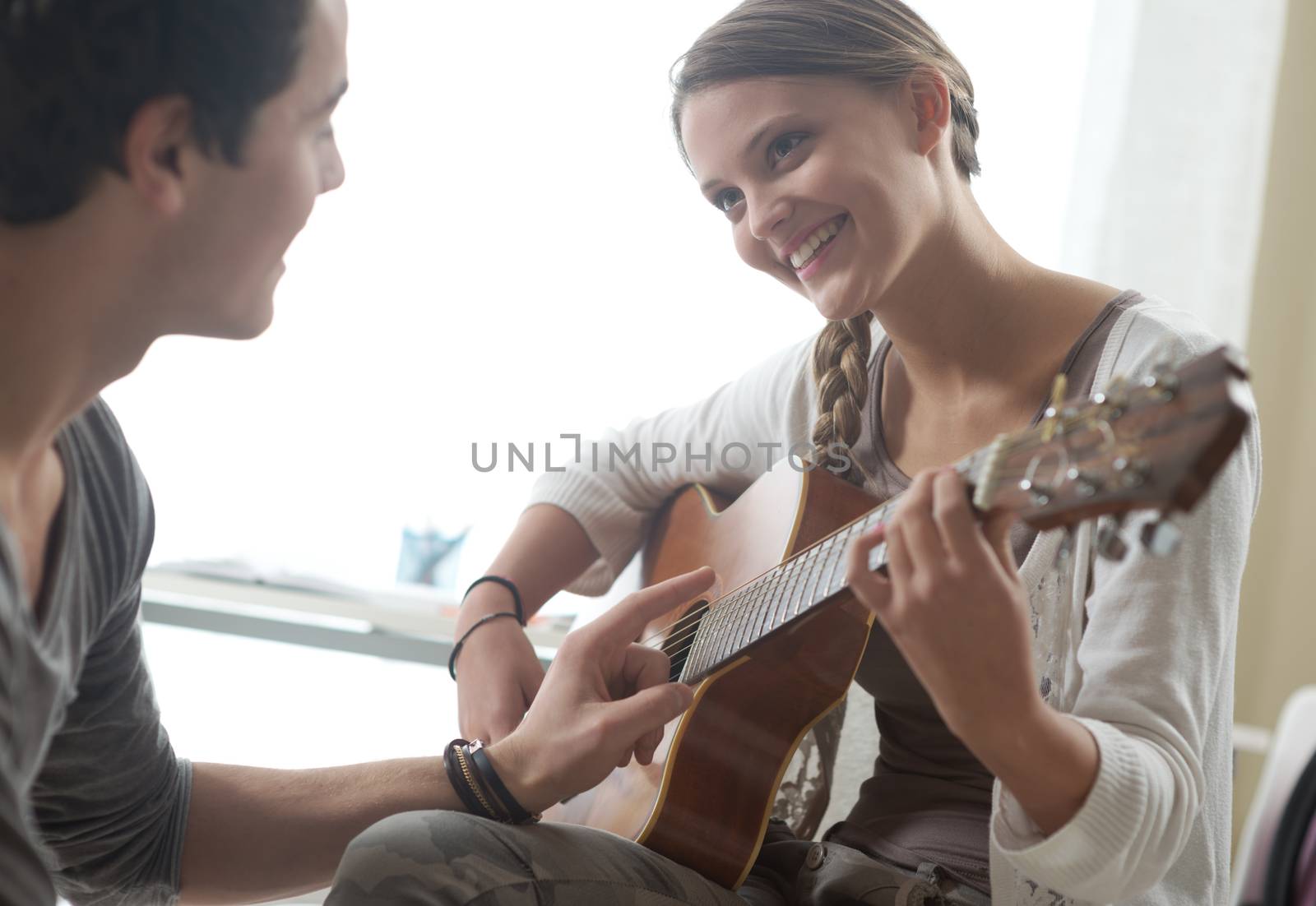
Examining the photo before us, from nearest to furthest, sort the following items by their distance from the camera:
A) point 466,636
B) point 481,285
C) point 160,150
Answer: point 160,150
point 466,636
point 481,285

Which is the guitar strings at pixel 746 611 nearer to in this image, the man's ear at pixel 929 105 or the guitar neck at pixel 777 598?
the guitar neck at pixel 777 598

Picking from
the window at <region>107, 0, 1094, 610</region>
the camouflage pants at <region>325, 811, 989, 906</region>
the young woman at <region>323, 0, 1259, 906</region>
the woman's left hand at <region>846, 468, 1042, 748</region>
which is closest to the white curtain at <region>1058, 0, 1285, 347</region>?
the window at <region>107, 0, 1094, 610</region>

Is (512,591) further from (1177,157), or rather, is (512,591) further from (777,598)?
(1177,157)

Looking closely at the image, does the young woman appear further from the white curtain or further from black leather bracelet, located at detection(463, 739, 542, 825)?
the white curtain

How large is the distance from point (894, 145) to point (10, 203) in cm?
80

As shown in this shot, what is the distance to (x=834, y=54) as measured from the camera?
113 centimetres

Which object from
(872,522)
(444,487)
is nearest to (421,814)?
(872,522)

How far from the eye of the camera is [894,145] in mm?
1131

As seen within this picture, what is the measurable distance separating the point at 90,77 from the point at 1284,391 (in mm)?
2248

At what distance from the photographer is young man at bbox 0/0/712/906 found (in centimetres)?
64

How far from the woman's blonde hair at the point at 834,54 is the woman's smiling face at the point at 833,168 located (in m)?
0.01

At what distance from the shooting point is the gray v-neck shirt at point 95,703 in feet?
2.21

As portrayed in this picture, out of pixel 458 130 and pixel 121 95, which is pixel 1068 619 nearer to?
pixel 121 95

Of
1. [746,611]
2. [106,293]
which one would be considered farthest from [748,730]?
[106,293]
